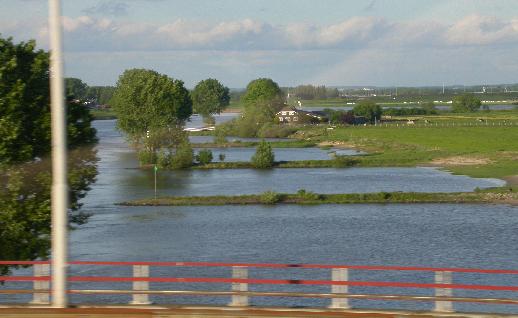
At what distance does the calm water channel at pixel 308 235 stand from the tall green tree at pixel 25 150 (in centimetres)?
406

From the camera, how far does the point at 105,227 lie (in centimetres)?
4366

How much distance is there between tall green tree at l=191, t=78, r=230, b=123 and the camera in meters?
174

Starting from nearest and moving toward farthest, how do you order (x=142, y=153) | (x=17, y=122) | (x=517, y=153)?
(x=17, y=122), (x=517, y=153), (x=142, y=153)

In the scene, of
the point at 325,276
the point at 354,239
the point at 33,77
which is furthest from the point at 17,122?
the point at 354,239

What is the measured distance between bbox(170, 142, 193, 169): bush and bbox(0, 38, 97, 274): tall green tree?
194ft

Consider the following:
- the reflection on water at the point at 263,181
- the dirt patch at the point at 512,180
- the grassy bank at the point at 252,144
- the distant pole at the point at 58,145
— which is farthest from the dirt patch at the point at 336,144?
the distant pole at the point at 58,145

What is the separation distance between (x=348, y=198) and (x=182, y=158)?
31.2 meters

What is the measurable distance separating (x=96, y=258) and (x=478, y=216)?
895 inches

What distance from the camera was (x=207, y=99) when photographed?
174 m

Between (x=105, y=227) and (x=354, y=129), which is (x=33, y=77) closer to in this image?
(x=105, y=227)

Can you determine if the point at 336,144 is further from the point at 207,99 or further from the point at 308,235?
the point at 207,99

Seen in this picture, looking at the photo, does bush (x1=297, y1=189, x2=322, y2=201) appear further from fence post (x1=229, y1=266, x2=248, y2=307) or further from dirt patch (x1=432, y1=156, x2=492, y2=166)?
fence post (x1=229, y1=266, x2=248, y2=307)

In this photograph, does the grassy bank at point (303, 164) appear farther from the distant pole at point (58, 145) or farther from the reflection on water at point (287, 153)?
the distant pole at point (58, 145)

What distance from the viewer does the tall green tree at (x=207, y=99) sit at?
17391 cm
